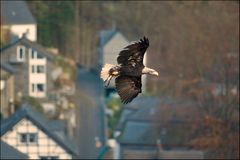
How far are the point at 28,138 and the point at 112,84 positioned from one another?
291 cm

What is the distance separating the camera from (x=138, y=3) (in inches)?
1189

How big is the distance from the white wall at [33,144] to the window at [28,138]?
5cm

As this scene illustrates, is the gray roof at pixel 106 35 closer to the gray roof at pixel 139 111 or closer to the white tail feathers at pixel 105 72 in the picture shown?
the gray roof at pixel 139 111

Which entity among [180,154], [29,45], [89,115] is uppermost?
[29,45]

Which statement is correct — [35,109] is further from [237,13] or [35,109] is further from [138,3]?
[138,3]

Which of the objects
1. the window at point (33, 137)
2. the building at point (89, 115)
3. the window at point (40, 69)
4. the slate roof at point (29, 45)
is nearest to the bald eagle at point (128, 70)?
the window at point (33, 137)

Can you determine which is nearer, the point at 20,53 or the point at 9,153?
the point at 9,153

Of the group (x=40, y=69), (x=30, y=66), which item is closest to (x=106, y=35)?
(x=40, y=69)

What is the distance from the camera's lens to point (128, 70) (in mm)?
7617

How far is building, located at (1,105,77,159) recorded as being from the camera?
53.2 feet

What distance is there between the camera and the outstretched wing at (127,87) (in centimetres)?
773

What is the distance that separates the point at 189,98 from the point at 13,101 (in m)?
6.84

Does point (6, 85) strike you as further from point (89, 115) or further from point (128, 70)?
point (128, 70)

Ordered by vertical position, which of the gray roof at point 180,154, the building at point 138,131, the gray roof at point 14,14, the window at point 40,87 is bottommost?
the gray roof at point 180,154
